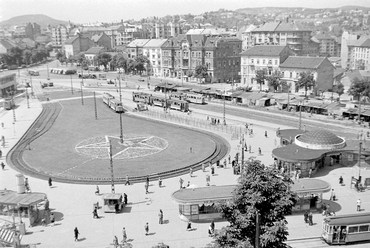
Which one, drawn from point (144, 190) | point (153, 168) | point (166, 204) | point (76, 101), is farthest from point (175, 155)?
point (76, 101)

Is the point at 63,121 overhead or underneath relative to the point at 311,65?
underneath

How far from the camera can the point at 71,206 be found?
35469 mm

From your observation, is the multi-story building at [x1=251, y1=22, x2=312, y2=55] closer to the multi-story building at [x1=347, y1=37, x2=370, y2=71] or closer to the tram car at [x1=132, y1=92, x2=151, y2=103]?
the multi-story building at [x1=347, y1=37, x2=370, y2=71]

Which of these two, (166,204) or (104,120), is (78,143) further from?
(166,204)

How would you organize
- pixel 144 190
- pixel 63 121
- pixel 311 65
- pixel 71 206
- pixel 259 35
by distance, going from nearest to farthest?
1. pixel 71 206
2. pixel 144 190
3. pixel 63 121
4. pixel 311 65
5. pixel 259 35

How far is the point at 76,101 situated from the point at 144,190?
59.0 metres

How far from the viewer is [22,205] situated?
32688 millimetres

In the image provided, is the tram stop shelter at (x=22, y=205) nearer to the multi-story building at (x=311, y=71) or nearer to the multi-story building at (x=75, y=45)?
the multi-story building at (x=311, y=71)

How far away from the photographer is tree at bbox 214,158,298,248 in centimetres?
2058

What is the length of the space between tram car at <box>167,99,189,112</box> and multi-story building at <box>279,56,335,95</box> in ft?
96.8

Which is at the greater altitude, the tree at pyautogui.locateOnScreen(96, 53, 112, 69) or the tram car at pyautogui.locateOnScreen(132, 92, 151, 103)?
the tree at pyautogui.locateOnScreen(96, 53, 112, 69)

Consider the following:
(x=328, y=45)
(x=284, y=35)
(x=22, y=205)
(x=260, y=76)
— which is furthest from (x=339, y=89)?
(x=328, y=45)

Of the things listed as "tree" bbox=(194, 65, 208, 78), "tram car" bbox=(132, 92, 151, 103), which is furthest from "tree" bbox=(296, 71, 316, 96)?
"tram car" bbox=(132, 92, 151, 103)

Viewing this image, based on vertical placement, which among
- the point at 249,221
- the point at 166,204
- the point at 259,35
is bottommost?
the point at 166,204
